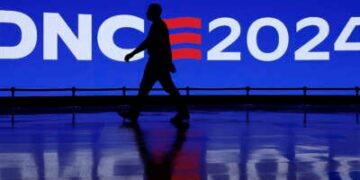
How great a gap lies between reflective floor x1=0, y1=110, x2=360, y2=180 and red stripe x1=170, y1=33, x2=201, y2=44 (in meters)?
5.68

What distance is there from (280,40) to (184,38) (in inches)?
104

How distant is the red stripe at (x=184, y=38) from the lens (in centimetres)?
1448

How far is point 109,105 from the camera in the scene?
1488cm

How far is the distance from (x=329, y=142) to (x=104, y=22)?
8.99 m

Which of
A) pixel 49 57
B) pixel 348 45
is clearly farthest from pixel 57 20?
pixel 348 45

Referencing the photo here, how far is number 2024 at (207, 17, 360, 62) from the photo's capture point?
581 inches

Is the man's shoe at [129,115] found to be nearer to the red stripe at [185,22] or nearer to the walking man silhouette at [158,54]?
the walking man silhouette at [158,54]

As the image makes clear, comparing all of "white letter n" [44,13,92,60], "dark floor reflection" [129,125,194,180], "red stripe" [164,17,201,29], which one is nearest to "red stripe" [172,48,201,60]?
"red stripe" [164,17,201,29]

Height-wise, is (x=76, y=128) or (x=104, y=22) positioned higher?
(x=104, y=22)

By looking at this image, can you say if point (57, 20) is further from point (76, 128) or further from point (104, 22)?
point (76, 128)

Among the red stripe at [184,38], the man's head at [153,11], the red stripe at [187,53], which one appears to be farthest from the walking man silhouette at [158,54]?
the red stripe at [187,53]

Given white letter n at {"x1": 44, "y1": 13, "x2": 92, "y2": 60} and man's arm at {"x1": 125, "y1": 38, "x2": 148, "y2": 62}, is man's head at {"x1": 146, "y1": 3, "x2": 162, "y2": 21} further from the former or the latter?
white letter n at {"x1": 44, "y1": 13, "x2": 92, "y2": 60}

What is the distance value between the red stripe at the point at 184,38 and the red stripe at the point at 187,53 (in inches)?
9.8

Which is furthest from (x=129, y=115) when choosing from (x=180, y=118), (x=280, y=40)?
(x=280, y=40)
